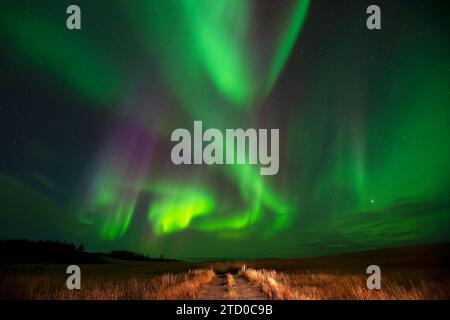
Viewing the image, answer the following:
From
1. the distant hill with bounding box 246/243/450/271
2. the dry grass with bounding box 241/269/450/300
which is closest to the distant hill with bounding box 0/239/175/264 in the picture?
the distant hill with bounding box 246/243/450/271

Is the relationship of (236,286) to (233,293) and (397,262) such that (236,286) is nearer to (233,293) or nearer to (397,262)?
(233,293)

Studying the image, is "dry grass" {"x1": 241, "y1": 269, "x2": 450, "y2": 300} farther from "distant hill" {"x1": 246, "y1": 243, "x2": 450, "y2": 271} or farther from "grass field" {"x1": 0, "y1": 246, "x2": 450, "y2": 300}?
"distant hill" {"x1": 246, "y1": 243, "x2": 450, "y2": 271}

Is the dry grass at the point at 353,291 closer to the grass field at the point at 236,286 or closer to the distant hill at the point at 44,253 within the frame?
the grass field at the point at 236,286

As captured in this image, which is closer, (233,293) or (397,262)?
(233,293)

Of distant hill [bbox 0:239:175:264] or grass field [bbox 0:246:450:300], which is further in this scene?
distant hill [bbox 0:239:175:264]

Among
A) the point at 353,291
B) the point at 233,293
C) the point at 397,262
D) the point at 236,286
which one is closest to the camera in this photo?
the point at 353,291

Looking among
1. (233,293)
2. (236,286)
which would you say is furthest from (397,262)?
(233,293)

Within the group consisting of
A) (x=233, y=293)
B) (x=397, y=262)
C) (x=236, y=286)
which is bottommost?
(x=233, y=293)

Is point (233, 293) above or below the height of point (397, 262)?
below

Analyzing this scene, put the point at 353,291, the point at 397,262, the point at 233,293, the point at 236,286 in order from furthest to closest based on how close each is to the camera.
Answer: the point at 397,262 < the point at 236,286 < the point at 233,293 < the point at 353,291

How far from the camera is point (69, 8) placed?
14273 millimetres
